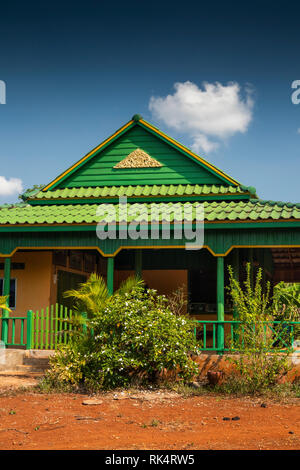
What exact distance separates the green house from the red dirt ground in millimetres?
3581

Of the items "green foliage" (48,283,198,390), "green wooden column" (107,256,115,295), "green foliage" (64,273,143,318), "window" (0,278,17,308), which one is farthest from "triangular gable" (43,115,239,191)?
"green foliage" (48,283,198,390)

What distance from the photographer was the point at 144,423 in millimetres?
8070

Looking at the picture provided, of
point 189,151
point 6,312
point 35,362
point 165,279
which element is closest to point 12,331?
point 6,312

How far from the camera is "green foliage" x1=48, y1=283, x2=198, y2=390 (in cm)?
1024

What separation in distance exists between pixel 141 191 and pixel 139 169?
100cm

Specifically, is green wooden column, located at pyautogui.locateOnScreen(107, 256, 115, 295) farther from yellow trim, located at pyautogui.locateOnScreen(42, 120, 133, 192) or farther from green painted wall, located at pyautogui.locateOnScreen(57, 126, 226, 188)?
yellow trim, located at pyautogui.locateOnScreen(42, 120, 133, 192)

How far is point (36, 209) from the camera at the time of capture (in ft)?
50.0

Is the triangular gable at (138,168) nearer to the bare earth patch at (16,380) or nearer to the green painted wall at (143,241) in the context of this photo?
the green painted wall at (143,241)

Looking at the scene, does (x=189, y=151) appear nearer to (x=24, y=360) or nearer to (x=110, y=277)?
(x=110, y=277)

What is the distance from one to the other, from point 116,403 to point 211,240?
4.93 m

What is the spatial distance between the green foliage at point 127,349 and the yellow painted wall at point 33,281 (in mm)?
4228

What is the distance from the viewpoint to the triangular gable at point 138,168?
1569cm

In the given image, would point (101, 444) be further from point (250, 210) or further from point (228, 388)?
point (250, 210)
